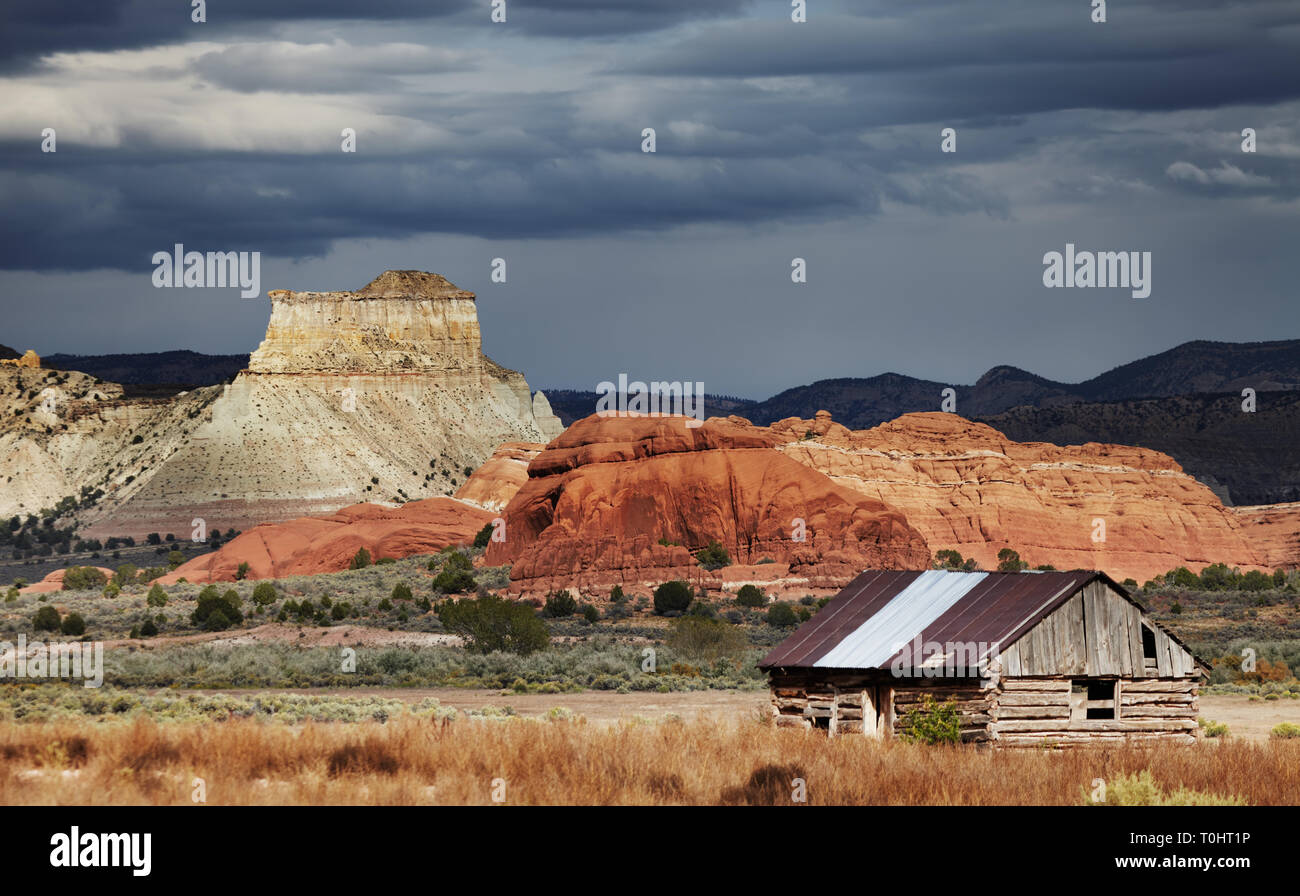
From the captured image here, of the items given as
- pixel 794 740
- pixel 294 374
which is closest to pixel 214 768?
pixel 794 740

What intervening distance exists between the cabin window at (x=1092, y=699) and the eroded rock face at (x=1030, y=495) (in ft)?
242

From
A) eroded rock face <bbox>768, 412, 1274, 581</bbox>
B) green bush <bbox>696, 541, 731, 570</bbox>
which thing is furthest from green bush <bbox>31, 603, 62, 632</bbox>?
eroded rock face <bbox>768, 412, 1274, 581</bbox>

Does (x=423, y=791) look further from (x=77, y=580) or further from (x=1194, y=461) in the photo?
(x=1194, y=461)

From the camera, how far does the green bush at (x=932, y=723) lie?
2058 cm

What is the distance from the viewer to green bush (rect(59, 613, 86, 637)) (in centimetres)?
6331

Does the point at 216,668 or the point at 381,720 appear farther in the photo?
the point at 216,668

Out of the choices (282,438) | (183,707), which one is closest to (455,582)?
(183,707)

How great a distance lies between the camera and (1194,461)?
548 ft

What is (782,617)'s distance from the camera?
6128cm

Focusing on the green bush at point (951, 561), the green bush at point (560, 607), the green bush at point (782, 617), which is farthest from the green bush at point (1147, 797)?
the green bush at point (951, 561)

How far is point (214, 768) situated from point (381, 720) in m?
13.8

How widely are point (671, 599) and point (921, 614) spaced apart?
4158 cm

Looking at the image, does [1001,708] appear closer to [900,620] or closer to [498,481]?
[900,620]

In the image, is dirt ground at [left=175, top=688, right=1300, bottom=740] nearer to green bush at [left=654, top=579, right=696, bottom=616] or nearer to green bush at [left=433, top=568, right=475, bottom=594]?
green bush at [left=654, top=579, right=696, bottom=616]
